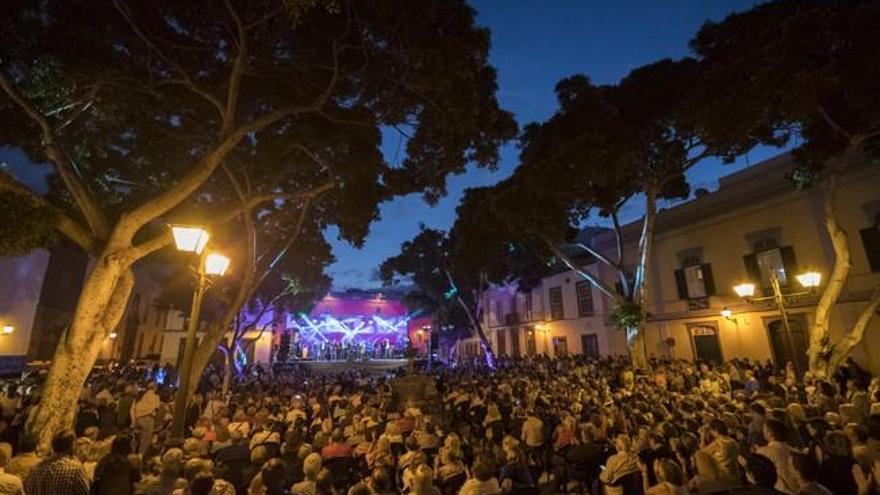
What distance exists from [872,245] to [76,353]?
68.5 feet

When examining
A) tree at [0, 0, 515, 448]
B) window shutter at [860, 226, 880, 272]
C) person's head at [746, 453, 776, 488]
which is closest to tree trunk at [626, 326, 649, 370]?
window shutter at [860, 226, 880, 272]

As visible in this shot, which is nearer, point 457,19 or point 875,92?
point 457,19

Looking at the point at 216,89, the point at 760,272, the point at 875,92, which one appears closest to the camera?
the point at 216,89

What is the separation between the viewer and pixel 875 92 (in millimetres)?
9352

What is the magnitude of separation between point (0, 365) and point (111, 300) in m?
17.8

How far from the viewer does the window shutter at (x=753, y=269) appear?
16766mm

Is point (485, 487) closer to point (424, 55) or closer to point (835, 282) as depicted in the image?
point (424, 55)

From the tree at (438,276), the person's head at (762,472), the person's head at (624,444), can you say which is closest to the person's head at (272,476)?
the person's head at (624,444)

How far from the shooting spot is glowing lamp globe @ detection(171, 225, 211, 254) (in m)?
6.09

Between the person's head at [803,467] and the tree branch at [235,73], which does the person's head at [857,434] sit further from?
the tree branch at [235,73]

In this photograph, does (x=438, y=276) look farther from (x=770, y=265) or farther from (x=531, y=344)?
(x=770, y=265)

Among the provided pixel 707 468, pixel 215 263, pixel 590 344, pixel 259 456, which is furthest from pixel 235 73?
pixel 590 344

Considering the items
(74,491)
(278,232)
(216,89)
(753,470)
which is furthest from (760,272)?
(74,491)

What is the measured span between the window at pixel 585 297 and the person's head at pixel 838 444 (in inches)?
832
